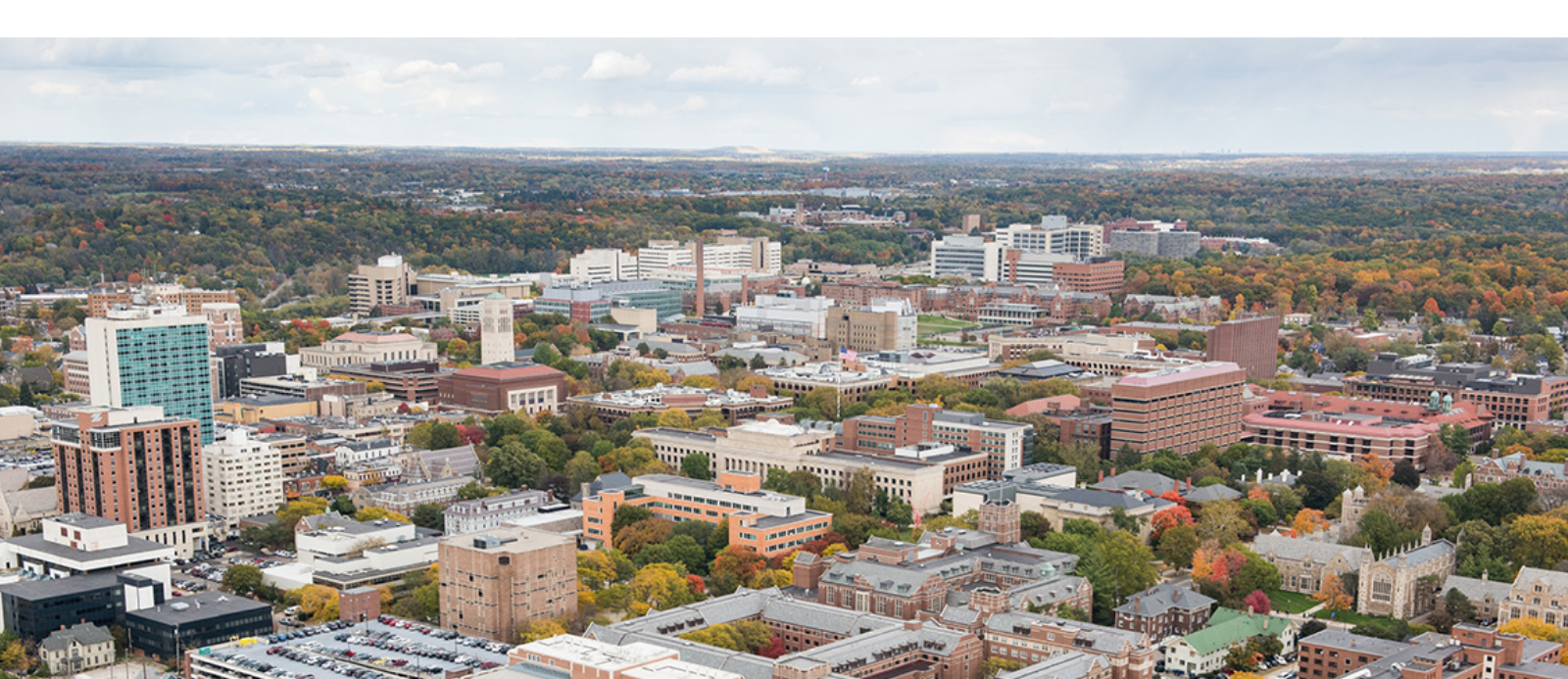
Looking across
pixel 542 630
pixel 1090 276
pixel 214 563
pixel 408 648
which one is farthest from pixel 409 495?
pixel 1090 276

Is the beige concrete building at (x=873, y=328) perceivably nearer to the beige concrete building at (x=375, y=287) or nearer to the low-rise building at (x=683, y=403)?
the low-rise building at (x=683, y=403)

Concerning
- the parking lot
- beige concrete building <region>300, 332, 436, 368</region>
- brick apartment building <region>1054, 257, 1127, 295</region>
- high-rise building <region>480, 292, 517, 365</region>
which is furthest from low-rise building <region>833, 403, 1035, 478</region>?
brick apartment building <region>1054, 257, 1127, 295</region>

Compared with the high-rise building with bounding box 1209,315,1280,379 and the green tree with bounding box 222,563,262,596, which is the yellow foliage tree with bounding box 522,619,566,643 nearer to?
the green tree with bounding box 222,563,262,596

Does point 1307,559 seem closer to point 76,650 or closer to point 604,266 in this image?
point 76,650

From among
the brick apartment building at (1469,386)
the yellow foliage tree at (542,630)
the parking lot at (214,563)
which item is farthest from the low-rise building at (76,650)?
the brick apartment building at (1469,386)

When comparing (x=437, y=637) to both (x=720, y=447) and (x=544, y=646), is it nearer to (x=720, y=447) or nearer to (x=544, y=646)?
(x=544, y=646)

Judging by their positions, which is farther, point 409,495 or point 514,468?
point 514,468
